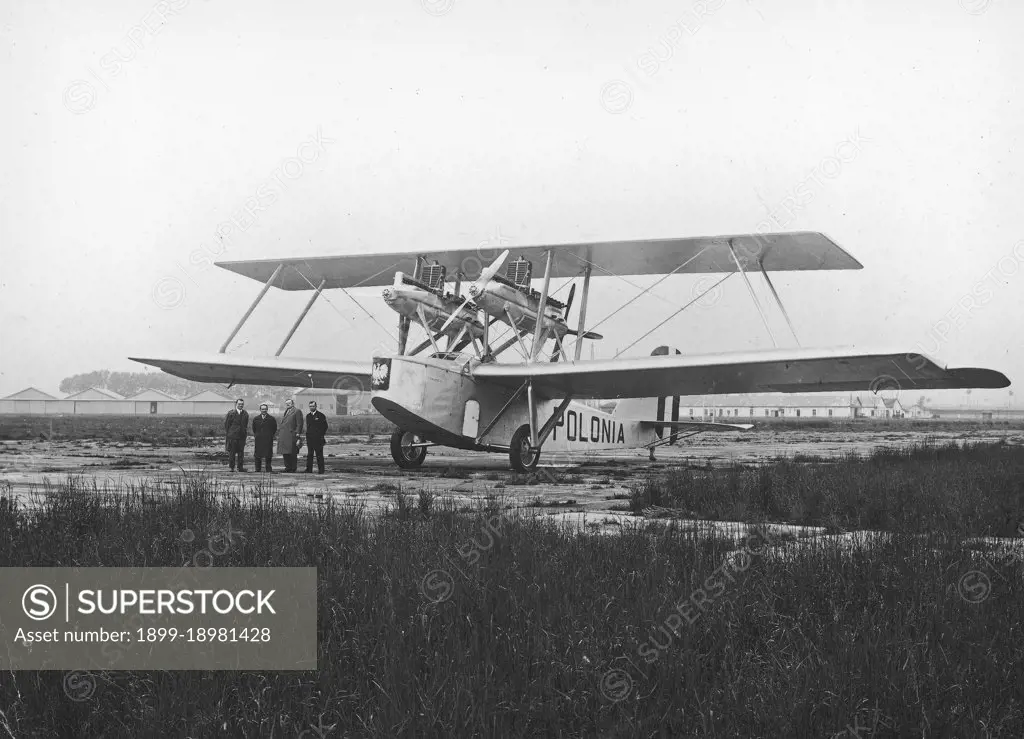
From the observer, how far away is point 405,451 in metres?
→ 18.5

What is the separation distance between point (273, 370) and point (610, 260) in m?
8.40

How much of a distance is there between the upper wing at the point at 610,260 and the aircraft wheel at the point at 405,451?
4.22m

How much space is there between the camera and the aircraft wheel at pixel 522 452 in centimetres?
1706

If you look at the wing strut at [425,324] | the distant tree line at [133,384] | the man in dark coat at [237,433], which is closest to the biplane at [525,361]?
the wing strut at [425,324]

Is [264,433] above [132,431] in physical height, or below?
above

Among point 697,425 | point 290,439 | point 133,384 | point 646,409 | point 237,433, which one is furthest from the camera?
point 133,384

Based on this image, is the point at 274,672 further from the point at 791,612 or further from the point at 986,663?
the point at 986,663

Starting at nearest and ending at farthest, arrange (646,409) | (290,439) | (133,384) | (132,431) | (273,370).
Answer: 1. (290,439)
2. (273,370)
3. (646,409)
4. (132,431)
5. (133,384)

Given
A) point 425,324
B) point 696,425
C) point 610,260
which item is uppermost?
point 610,260

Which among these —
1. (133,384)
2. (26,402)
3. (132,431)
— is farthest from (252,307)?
(133,384)

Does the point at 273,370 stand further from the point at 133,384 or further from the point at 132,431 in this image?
the point at 133,384

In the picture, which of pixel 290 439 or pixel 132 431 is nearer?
pixel 290 439

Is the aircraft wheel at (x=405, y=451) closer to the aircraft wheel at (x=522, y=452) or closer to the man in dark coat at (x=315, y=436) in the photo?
the man in dark coat at (x=315, y=436)

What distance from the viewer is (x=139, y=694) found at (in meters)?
3.26
